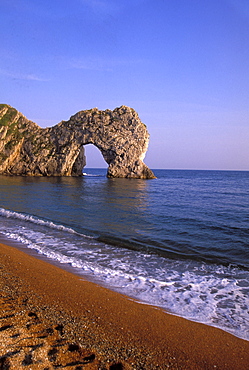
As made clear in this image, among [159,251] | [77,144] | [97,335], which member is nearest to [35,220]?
[159,251]

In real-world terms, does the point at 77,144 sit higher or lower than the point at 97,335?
higher

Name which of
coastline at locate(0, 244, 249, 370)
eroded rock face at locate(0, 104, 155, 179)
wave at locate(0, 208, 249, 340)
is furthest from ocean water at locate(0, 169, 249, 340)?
eroded rock face at locate(0, 104, 155, 179)

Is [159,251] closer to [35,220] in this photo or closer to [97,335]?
[97,335]

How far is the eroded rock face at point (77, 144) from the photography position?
221 ft

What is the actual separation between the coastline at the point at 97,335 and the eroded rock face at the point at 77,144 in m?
61.9

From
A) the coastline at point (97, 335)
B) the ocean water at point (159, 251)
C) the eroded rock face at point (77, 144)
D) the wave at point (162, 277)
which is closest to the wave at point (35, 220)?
the ocean water at point (159, 251)

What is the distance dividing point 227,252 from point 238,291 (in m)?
3.78

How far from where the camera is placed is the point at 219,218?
17.4 metres

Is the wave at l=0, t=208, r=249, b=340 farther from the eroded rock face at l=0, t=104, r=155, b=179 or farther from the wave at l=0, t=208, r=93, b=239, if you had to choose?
the eroded rock face at l=0, t=104, r=155, b=179

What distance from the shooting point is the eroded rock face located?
221 ft

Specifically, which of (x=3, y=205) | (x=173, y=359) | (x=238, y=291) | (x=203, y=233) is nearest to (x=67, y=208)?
(x=3, y=205)

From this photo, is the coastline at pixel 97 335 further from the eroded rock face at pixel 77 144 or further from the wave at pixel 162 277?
the eroded rock face at pixel 77 144

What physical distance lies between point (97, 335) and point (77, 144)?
2628 inches

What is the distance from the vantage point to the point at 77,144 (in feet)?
225
